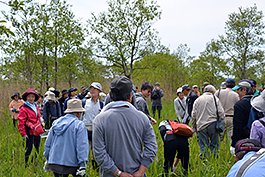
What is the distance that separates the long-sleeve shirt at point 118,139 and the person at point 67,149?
846mm

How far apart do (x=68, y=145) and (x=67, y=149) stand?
0.17 ft

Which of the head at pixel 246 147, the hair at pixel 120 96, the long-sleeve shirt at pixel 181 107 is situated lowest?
the long-sleeve shirt at pixel 181 107

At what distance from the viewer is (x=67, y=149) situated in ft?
9.67

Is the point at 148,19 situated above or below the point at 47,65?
above

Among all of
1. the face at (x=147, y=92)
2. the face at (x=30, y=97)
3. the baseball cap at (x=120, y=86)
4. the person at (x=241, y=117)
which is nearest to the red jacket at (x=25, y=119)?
the face at (x=30, y=97)

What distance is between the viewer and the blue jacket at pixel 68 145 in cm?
294

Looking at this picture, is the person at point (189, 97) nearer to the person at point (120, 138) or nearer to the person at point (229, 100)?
the person at point (229, 100)

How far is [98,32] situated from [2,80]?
5.21 meters

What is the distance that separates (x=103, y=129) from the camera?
7.02ft

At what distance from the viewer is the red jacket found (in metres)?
4.62

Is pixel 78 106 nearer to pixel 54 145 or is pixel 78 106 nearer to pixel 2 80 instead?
pixel 54 145

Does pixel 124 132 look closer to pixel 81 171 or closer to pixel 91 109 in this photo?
pixel 81 171

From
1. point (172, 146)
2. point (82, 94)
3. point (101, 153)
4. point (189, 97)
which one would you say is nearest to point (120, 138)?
point (101, 153)

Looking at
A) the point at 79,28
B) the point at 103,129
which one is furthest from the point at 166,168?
the point at 79,28
